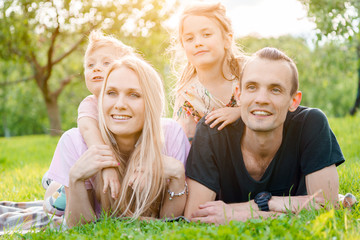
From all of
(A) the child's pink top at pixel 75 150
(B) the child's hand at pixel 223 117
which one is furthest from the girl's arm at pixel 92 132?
(B) the child's hand at pixel 223 117

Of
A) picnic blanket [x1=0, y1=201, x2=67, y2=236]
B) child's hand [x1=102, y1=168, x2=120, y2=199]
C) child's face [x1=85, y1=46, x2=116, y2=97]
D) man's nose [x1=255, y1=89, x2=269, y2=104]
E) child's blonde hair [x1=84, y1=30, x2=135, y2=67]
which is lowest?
picnic blanket [x1=0, y1=201, x2=67, y2=236]

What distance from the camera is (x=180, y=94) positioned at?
16.7ft

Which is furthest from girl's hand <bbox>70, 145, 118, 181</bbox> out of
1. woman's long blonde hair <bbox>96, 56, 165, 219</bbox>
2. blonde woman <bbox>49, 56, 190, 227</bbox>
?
woman's long blonde hair <bbox>96, 56, 165, 219</bbox>

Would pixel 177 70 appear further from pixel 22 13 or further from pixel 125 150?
pixel 22 13

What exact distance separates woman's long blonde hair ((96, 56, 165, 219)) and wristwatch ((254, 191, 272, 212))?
0.83m

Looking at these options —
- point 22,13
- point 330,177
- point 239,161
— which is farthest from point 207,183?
point 22,13

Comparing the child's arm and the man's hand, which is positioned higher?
the child's arm

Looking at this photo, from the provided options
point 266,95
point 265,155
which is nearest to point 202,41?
point 266,95

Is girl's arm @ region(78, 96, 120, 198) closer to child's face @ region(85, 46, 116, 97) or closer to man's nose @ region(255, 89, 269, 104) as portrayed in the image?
child's face @ region(85, 46, 116, 97)

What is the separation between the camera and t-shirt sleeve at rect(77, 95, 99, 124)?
13.1ft

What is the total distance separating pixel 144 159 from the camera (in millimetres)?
3598

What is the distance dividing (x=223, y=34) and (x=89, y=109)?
1.91 meters

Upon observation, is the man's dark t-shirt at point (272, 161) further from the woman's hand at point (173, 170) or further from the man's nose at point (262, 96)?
the man's nose at point (262, 96)

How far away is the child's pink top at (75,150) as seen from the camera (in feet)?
12.2
